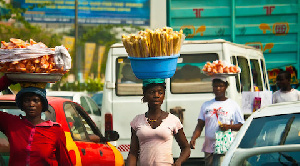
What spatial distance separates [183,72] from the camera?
11891 millimetres

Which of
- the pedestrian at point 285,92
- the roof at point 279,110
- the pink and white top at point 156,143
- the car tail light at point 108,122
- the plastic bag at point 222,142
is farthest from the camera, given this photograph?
the car tail light at point 108,122

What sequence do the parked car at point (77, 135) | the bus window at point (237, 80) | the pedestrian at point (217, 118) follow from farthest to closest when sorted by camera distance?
the bus window at point (237, 80) → the pedestrian at point (217, 118) → the parked car at point (77, 135)

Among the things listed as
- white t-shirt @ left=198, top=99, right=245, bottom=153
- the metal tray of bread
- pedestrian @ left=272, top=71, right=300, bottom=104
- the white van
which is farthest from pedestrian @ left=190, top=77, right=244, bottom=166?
the metal tray of bread

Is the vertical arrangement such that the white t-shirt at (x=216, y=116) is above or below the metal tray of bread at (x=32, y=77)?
below

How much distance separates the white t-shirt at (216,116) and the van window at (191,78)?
2673 millimetres

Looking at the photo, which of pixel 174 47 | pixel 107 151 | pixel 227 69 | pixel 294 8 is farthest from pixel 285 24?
pixel 174 47

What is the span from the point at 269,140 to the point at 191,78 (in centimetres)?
633

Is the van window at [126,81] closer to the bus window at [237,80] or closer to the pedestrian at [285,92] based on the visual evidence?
the bus window at [237,80]

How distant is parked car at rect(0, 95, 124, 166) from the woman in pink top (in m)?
0.72

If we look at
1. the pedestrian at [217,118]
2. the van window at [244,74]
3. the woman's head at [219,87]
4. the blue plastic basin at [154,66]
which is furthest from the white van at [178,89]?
the blue plastic basin at [154,66]

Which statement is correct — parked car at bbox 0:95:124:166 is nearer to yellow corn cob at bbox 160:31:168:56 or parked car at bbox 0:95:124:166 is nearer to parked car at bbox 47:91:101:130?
yellow corn cob at bbox 160:31:168:56

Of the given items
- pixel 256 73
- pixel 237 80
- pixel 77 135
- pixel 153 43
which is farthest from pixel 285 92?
pixel 153 43

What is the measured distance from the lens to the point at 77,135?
7.27 metres

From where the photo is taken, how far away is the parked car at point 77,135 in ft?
21.9
